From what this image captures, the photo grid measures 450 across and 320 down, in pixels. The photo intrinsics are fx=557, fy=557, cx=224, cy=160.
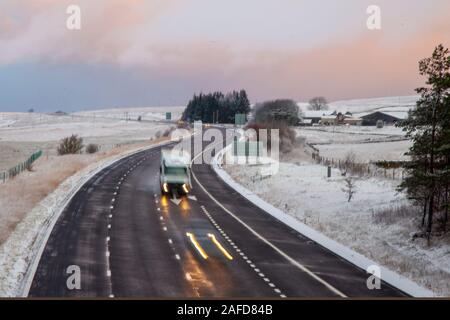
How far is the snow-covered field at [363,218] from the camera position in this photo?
23328 mm

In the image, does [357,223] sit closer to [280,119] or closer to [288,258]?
[288,258]

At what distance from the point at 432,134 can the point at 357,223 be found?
307 inches

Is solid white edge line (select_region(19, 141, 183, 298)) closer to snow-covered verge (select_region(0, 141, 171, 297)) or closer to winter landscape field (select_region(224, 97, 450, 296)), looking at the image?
snow-covered verge (select_region(0, 141, 171, 297))

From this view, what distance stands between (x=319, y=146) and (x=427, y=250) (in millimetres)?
81990

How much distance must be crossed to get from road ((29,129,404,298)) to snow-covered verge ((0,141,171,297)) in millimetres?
454

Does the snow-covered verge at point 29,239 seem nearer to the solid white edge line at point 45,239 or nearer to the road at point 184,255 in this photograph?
the solid white edge line at point 45,239

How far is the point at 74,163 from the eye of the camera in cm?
5909

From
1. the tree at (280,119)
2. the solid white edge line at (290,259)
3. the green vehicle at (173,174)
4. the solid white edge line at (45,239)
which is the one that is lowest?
the solid white edge line at (290,259)

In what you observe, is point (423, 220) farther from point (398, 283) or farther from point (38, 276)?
point (38, 276)

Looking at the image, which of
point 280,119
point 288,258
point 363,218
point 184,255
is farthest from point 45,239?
point 280,119

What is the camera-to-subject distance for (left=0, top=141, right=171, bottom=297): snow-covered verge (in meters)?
19.0

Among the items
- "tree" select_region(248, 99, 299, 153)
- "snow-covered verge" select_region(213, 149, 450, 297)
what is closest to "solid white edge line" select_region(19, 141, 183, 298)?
"snow-covered verge" select_region(213, 149, 450, 297)

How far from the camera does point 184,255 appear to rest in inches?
943

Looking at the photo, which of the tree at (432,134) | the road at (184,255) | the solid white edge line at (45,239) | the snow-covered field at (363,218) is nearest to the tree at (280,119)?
the snow-covered field at (363,218)
